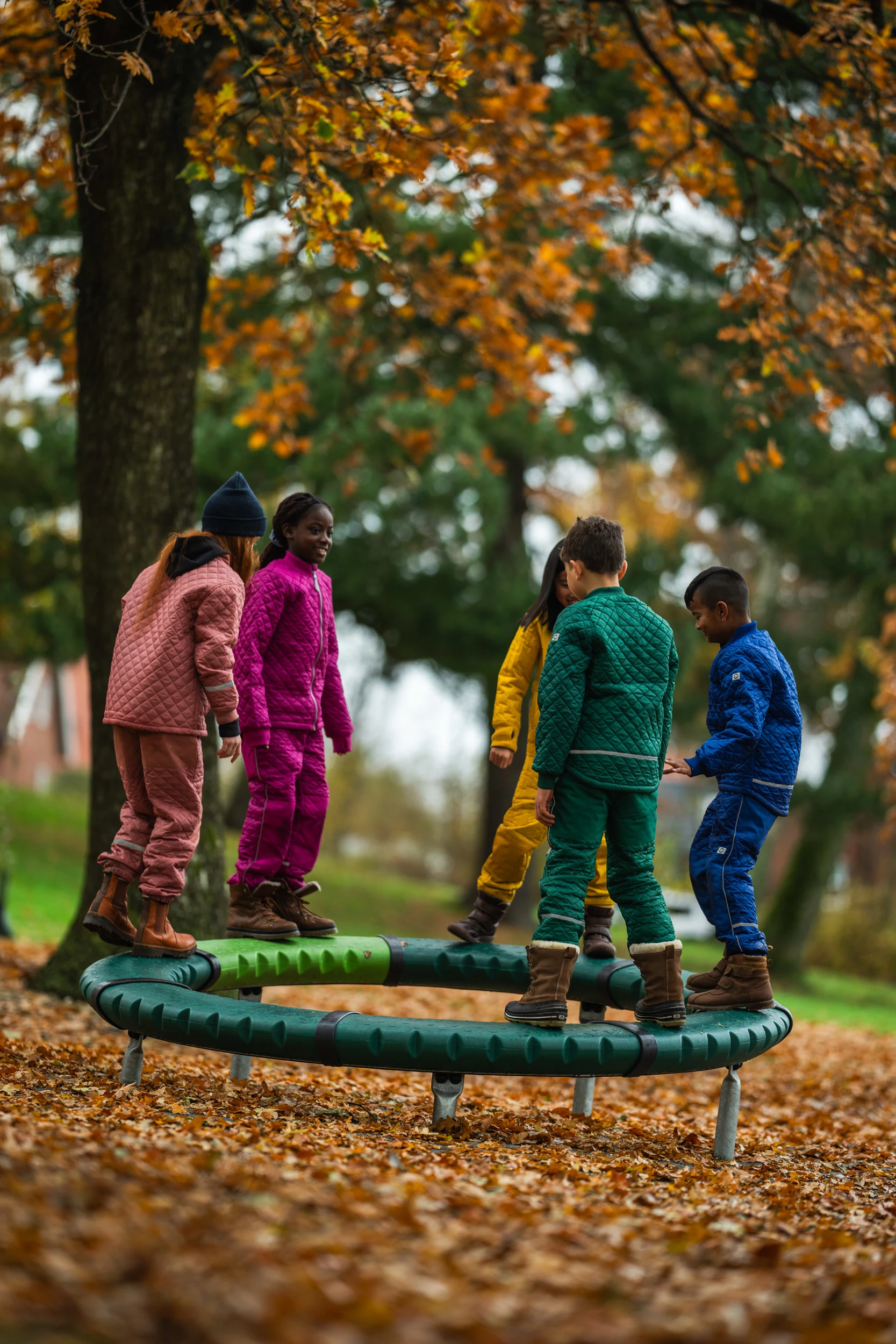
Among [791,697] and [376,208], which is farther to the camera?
[376,208]

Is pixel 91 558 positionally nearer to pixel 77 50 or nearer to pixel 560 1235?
pixel 77 50

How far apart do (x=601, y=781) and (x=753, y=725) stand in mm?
787

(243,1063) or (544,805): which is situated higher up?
(544,805)

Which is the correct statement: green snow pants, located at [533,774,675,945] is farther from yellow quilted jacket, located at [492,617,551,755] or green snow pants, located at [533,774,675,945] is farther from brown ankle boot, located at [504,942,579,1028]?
yellow quilted jacket, located at [492,617,551,755]

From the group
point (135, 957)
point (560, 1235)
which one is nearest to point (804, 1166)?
point (560, 1235)

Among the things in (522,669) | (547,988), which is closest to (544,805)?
(547,988)

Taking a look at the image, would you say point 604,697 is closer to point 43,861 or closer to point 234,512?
point 234,512

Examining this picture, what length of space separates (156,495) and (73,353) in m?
2.75

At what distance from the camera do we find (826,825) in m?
16.8

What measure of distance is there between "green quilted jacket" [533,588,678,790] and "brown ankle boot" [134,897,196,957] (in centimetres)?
169

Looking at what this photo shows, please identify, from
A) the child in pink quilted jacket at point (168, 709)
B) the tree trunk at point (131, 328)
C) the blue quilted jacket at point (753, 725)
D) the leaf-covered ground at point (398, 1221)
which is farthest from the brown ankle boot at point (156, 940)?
the blue quilted jacket at point (753, 725)

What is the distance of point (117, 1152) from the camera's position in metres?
3.40

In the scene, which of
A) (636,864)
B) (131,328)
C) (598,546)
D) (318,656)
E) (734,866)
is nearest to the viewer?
(636,864)

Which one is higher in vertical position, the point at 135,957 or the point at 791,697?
the point at 791,697
